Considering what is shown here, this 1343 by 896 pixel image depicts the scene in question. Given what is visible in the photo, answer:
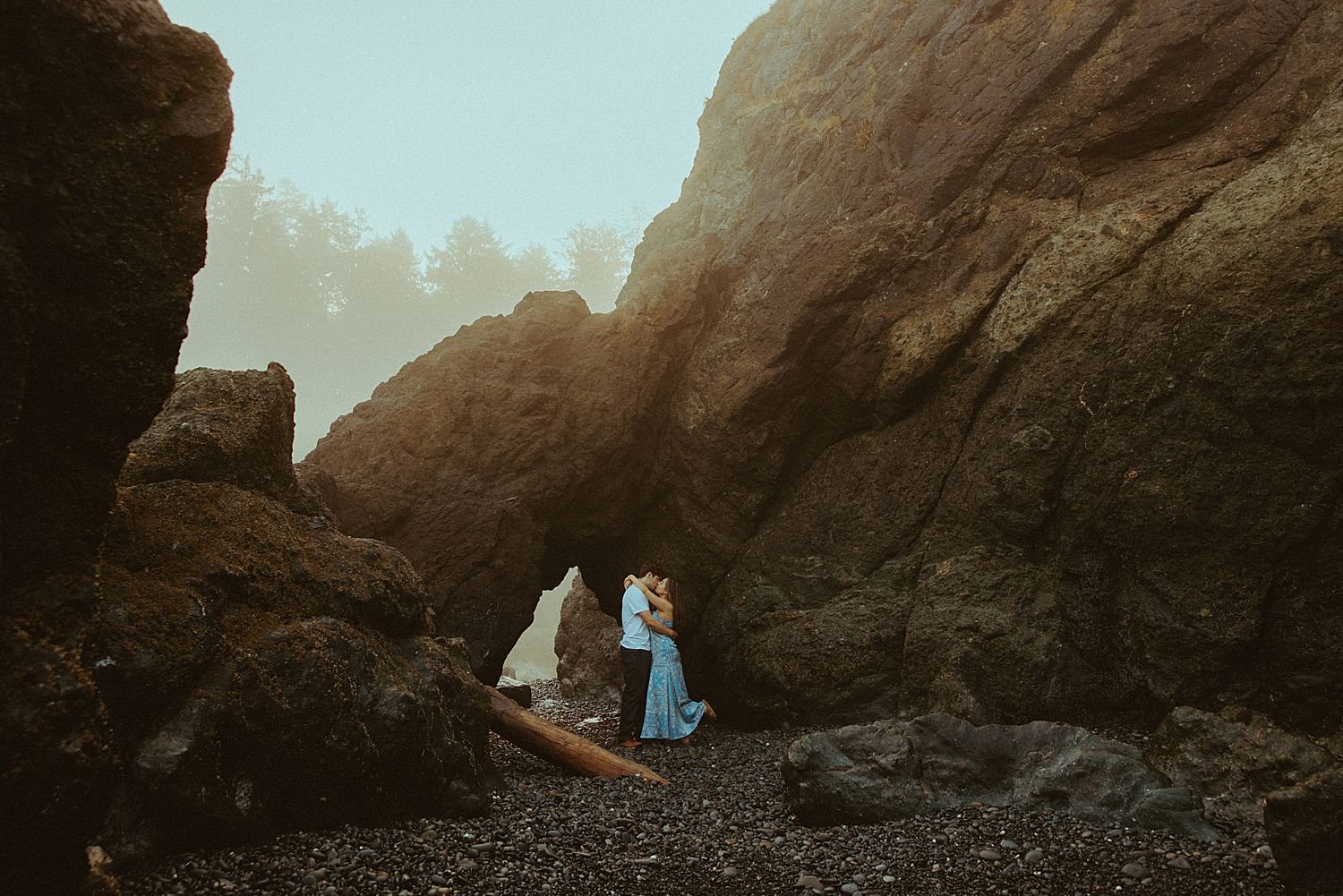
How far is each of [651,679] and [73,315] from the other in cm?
1029

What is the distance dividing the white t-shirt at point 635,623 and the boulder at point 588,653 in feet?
20.5

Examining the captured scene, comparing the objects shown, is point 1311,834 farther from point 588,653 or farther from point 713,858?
point 588,653

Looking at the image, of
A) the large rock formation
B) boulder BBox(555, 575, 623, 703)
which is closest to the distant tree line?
boulder BBox(555, 575, 623, 703)

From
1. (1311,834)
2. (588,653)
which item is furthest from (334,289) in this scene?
(1311,834)

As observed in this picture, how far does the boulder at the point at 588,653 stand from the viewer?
2006cm

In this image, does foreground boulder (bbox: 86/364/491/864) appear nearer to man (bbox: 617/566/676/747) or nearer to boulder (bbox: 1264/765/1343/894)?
man (bbox: 617/566/676/747)

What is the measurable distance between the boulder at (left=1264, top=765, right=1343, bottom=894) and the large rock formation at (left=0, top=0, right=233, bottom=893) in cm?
702

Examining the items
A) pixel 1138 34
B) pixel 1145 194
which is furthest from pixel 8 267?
pixel 1138 34

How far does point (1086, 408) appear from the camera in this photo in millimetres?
10578

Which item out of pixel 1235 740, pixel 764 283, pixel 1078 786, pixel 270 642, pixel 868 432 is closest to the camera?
pixel 270 642

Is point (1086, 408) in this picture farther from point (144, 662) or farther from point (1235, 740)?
point (144, 662)

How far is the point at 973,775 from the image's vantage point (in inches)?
311

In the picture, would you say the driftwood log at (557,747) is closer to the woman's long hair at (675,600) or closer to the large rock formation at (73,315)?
the woman's long hair at (675,600)

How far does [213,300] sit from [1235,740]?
74.6 meters
